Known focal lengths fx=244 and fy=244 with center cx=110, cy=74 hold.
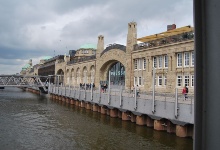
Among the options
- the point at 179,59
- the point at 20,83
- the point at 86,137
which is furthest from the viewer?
the point at 20,83

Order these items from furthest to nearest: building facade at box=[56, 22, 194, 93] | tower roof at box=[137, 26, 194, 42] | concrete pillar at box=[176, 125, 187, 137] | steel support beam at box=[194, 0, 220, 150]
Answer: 1. tower roof at box=[137, 26, 194, 42]
2. building facade at box=[56, 22, 194, 93]
3. concrete pillar at box=[176, 125, 187, 137]
4. steel support beam at box=[194, 0, 220, 150]

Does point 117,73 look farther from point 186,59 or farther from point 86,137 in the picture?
point 86,137

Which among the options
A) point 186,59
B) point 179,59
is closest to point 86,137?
point 186,59

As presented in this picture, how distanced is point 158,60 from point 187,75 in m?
6.52

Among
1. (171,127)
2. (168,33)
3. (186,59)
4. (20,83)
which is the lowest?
(171,127)

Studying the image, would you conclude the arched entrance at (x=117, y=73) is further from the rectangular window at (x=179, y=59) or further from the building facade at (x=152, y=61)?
the rectangular window at (x=179, y=59)

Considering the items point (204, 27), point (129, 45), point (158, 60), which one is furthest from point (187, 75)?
point (204, 27)

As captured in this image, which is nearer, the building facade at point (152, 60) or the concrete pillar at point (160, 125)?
the concrete pillar at point (160, 125)

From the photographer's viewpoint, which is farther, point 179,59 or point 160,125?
point 179,59

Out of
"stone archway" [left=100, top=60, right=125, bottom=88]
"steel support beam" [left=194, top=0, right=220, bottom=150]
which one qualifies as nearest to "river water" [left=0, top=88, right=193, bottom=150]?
"steel support beam" [left=194, top=0, right=220, bottom=150]

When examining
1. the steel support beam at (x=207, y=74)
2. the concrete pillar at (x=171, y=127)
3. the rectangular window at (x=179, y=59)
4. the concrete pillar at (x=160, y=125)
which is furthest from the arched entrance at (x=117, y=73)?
the steel support beam at (x=207, y=74)

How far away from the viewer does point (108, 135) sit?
2062 cm

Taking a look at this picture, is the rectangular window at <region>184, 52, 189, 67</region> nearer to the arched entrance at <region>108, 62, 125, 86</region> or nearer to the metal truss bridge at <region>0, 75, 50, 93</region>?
the arched entrance at <region>108, 62, 125, 86</region>

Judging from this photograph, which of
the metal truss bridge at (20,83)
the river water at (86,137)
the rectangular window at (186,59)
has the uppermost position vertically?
the rectangular window at (186,59)
